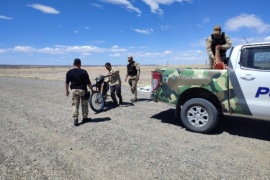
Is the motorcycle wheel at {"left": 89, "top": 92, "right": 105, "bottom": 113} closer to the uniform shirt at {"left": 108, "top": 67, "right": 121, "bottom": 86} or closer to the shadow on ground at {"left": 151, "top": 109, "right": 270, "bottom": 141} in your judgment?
the uniform shirt at {"left": 108, "top": 67, "right": 121, "bottom": 86}

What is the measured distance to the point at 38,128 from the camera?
7082 millimetres

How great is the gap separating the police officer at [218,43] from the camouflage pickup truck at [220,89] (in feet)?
5.16

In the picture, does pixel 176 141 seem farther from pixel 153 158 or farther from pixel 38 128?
pixel 38 128

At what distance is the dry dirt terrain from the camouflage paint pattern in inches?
31.4

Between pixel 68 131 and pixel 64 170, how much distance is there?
2.40 metres

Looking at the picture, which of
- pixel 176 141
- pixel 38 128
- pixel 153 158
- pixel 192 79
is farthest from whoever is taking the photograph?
pixel 38 128

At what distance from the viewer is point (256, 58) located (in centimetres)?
568

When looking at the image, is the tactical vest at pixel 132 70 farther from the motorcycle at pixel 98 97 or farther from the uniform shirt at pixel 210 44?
the uniform shirt at pixel 210 44

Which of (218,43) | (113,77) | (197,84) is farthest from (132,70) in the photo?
(197,84)

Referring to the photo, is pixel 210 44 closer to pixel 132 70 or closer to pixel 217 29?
pixel 217 29

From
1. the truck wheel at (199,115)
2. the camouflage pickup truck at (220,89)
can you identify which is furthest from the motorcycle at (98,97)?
the truck wheel at (199,115)

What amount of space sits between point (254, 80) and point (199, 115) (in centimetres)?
151

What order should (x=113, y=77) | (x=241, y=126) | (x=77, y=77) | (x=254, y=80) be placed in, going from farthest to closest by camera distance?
(x=113, y=77) → (x=77, y=77) → (x=241, y=126) → (x=254, y=80)

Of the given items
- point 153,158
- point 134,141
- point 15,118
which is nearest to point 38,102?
point 15,118
